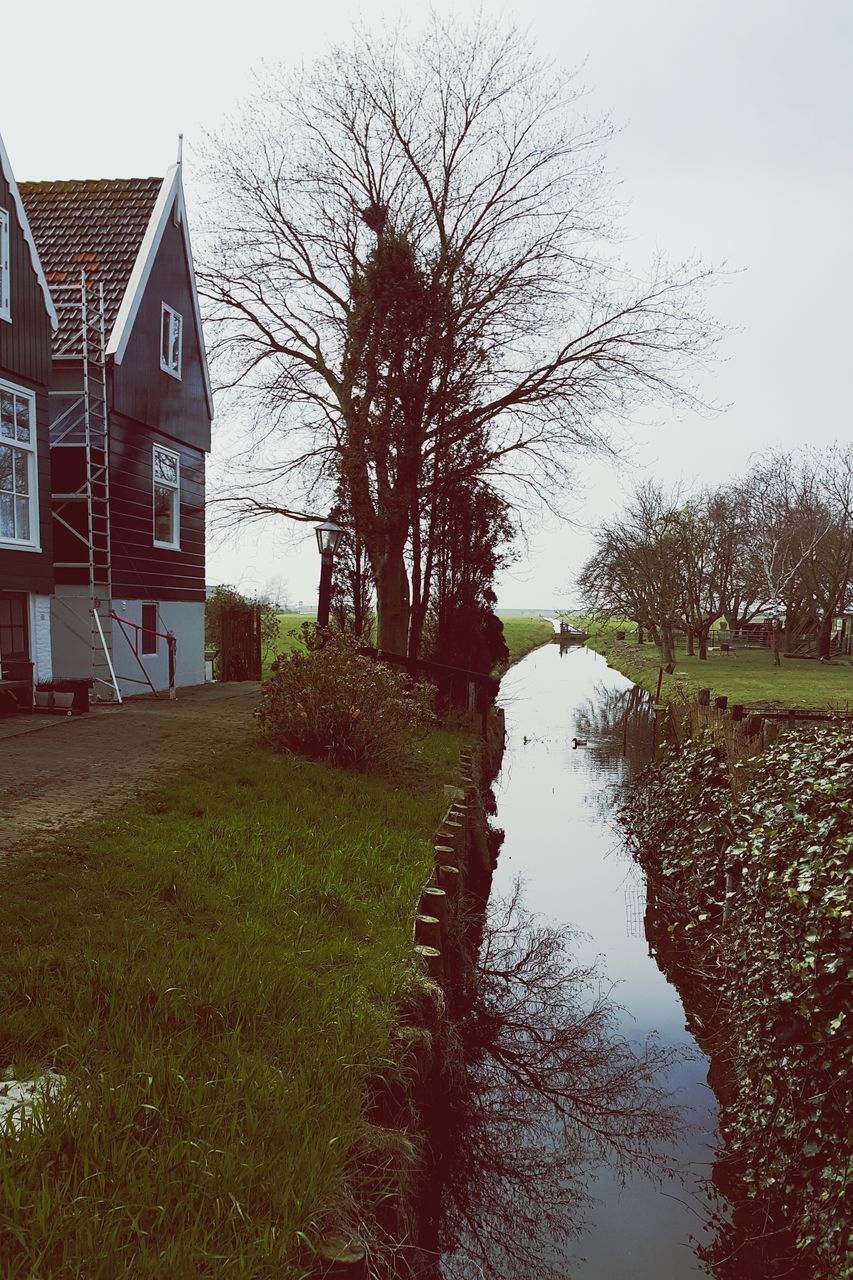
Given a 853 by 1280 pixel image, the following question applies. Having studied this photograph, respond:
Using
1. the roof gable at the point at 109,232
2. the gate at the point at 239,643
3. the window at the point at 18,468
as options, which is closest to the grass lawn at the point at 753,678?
the gate at the point at 239,643

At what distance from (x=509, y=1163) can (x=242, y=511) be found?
18.2 m

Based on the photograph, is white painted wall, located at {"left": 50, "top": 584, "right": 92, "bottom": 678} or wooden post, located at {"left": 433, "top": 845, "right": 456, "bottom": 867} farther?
white painted wall, located at {"left": 50, "top": 584, "right": 92, "bottom": 678}

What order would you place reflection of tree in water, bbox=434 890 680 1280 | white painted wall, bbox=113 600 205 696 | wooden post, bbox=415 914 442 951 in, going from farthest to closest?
white painted wall, bbox=113 600 205 696, wooden post, bbox=415 914 442 951, reflection of tree in water, bbox=434 890 680 1280

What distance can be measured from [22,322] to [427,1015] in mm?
12259

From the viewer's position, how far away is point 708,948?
27.7 feet

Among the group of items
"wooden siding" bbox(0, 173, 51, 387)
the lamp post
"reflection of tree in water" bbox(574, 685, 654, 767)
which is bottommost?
"reflection of tree in water" bbox(574, 685, 654, 767)

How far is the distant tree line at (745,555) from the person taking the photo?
4149cm

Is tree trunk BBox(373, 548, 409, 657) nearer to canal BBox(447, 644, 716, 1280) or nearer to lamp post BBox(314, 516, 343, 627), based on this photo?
canal BBox(447, 644, 716, 1280)

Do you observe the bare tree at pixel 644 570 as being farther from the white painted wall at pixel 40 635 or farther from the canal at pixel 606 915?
the white painted wall at pixel 40 635

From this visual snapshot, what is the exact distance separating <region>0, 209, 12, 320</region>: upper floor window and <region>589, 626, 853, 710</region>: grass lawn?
51.1 ft

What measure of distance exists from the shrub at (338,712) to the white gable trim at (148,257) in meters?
7.52

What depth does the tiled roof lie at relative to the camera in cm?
1605

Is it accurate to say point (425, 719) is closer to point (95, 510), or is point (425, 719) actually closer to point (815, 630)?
point (95, 510)

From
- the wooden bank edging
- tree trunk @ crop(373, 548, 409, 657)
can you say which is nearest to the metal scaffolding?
tree trunk @ crop(373, 548, 409, 657)
